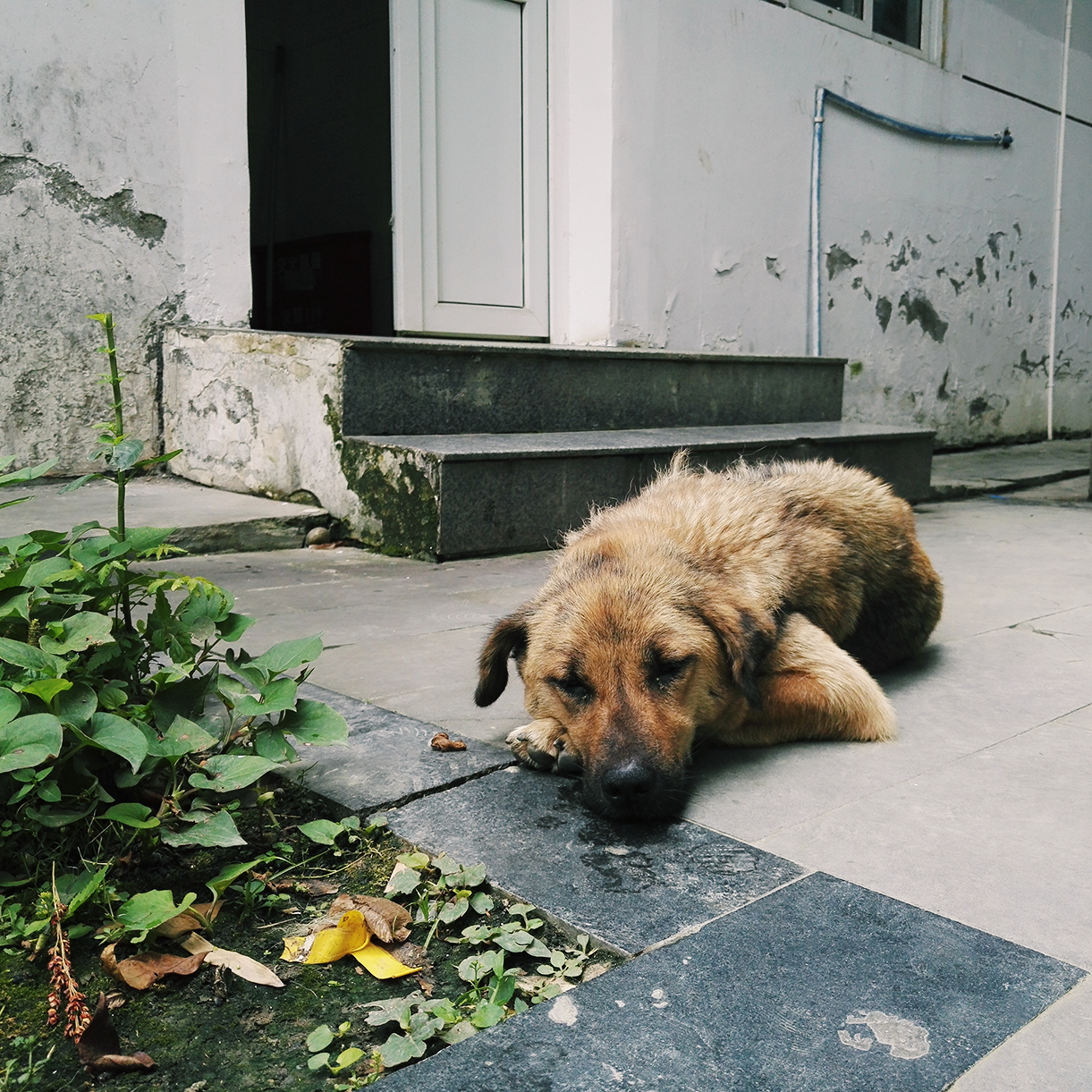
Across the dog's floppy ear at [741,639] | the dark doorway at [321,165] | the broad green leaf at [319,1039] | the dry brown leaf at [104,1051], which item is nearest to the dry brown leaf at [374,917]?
the broad green leaf at [319,1039]

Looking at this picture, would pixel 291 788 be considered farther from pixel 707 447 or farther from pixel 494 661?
pixel 707 447

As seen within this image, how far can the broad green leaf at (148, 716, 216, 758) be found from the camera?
178 centimetres

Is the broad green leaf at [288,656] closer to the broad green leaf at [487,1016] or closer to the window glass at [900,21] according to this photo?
the broad green leaf at [487,1016]

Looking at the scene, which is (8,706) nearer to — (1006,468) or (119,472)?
(119,472)

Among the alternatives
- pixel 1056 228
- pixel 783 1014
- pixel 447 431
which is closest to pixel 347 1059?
pixel 783 1014

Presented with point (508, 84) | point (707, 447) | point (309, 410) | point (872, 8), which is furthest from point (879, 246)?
point (309, 410)

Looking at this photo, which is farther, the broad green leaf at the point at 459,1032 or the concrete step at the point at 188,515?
the concrete step at the point at 188,515

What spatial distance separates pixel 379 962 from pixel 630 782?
0.61 meters

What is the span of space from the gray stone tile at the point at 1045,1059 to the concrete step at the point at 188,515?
368 cm

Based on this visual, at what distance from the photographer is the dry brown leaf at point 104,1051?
1300 mm

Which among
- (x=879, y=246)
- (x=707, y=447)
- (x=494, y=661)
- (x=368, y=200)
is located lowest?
(x=494, y=661)

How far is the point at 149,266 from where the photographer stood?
224 inches

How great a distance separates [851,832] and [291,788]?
42.9 inches

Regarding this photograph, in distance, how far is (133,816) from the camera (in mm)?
1720
